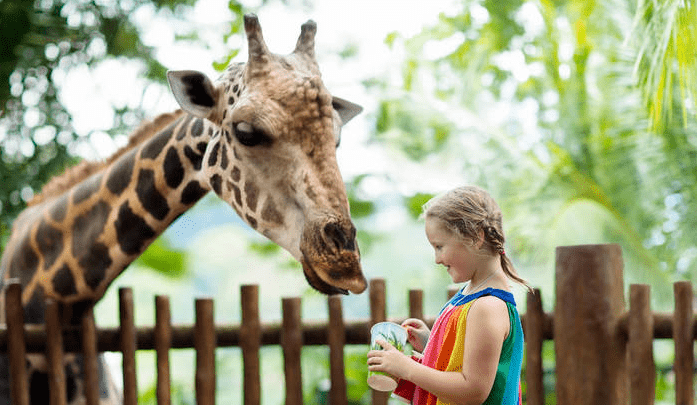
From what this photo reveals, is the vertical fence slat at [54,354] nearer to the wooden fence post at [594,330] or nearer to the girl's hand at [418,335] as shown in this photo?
the girl's hand at [418,335]

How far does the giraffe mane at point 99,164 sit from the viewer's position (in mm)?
2602

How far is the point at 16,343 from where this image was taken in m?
2.59

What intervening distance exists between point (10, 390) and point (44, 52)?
2651 millimetres

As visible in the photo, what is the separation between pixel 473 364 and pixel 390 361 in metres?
0.16

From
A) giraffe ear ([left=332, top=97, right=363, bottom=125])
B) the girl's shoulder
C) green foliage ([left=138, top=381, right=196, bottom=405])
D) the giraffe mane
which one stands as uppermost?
giraffe ear ([left=332, top=97, right=363, bottom=125])

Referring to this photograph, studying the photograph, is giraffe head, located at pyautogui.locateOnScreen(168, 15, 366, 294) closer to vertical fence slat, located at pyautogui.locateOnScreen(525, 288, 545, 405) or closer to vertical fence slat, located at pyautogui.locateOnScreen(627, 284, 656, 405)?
vertical fence slat, located at pyautogui.locateOnScreen(525, 288, 545, 405)

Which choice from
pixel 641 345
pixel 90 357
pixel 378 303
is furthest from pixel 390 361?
pixel 90 357

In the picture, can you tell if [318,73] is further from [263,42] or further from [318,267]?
[318,267]

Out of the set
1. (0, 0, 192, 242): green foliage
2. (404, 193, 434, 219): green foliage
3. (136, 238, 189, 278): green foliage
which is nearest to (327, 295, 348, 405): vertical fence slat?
(0, 0, 192, 242): green foliage

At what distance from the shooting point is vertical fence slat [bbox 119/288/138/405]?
103 inches

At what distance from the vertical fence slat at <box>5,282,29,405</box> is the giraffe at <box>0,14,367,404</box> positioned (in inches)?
3.2

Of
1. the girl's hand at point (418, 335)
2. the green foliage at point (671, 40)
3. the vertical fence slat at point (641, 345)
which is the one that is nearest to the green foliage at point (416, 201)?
the vertical fence slat at point (641, 345)


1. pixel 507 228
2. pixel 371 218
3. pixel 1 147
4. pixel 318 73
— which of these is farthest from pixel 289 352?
pixel 371 218

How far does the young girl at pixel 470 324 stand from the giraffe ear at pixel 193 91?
937 mm
